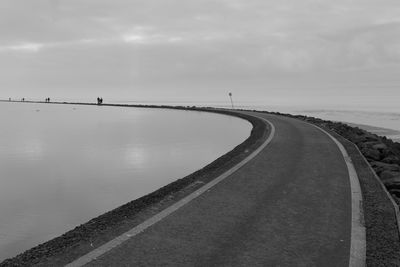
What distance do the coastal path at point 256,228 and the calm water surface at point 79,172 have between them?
2.81 metres

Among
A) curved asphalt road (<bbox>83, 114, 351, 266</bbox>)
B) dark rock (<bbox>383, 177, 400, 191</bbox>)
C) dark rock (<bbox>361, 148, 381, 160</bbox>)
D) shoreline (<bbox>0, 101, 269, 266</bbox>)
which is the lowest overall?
shoreline (<bbox>0, 101, 269, 266</bbox>)

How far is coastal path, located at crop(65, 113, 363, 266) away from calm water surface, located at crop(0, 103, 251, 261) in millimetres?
2813

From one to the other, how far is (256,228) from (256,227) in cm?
5

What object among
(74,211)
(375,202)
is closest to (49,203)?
A: (74,211)

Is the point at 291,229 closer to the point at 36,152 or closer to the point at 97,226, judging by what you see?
the point at 97,226

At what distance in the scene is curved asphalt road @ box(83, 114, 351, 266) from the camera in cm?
602

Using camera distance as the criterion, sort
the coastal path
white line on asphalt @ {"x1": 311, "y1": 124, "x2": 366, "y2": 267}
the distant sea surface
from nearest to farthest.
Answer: the coastal path
white line on asphalt @ {"x1": 311, "y1": 124, "x2": 366, "y2": 267}
the distant sea surface

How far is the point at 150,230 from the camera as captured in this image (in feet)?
23.4

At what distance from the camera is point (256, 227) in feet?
24.1

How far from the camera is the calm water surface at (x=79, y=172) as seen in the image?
974cm

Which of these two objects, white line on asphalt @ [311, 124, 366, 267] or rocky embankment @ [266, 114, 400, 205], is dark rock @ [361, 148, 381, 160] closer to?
rocky embankment @ [266, 114, 400, 205]

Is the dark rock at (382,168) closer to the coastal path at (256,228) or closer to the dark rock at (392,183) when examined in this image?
the dark rock at (392,183)

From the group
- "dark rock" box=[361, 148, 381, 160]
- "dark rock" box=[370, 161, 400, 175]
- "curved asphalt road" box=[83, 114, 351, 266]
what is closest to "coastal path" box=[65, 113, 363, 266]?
"curved asphalt road" box=[83, 114, 351, 266]

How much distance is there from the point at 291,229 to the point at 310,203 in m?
1.84
